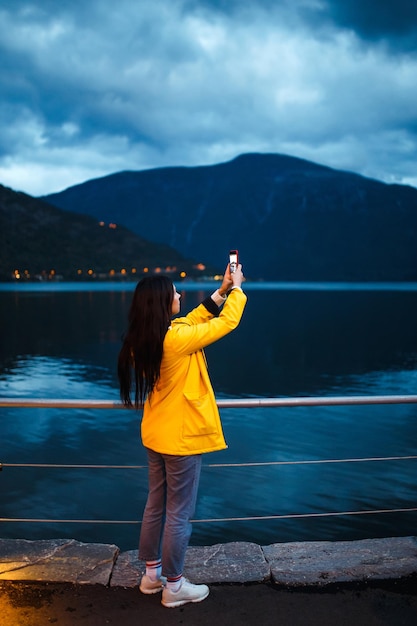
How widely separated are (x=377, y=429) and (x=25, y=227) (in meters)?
181

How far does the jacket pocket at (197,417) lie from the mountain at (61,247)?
17578 cm

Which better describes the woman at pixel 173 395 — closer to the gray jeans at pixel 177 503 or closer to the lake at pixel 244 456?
the gray jeans at pixel 177 503

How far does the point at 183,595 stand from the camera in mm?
2736

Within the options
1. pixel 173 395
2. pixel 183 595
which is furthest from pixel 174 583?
pixel 173 395

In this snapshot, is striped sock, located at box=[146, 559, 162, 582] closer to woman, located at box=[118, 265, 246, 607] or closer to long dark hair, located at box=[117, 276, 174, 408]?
woman, located at box=[118, 265, 246, 607]

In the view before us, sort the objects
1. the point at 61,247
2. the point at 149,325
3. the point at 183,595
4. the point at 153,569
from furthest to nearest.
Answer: the point at 61,247 < the point at 153,569 < the point at 183,595 < the point at 149,325

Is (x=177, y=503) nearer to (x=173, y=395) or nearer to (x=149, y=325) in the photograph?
(x=173, y=395)

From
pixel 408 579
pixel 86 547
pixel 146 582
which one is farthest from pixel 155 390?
pixel 408 579

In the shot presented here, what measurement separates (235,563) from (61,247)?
187943 mm

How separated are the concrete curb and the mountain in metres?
175

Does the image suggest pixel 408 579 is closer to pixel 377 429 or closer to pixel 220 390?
pixel 377 429

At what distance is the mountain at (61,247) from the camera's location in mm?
174875

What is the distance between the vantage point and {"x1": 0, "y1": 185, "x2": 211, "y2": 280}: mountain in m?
175

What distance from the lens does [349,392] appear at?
2294cm
